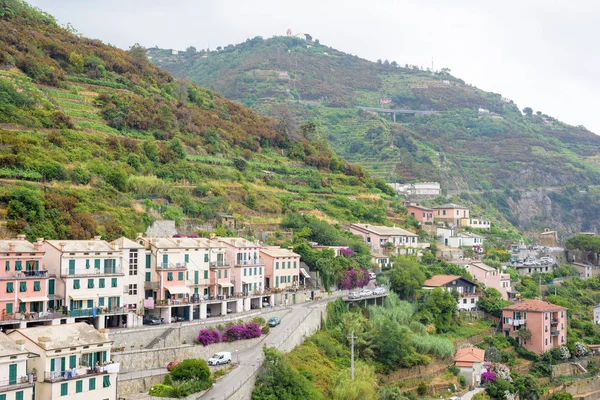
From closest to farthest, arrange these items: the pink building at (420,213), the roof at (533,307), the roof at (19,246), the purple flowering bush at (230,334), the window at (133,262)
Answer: the roof at (19,246) → the purple flowering bush at (230,334) → the window at (133,262) → the roof at (533,307) → the pink building at (420,213)

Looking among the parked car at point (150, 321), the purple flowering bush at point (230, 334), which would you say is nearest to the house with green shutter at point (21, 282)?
the parked car at point (150, 321)

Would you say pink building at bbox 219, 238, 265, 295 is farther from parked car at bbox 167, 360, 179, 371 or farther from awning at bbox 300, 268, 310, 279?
parked car at bbox 167, 360, 179, 371

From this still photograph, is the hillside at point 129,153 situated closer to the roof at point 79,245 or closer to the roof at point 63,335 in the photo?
the roof at point 79,245

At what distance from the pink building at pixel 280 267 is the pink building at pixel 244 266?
864 mm

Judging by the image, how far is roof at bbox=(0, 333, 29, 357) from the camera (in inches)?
1036

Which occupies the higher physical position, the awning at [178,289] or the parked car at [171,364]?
the awning at [178,289]

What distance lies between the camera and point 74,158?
2147 inches

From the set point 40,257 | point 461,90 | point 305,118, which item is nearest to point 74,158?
point 40,257

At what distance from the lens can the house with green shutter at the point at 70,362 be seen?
27719mm

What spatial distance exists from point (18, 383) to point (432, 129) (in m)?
128

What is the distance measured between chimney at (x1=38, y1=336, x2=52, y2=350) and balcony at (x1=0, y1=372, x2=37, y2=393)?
1.10 meters

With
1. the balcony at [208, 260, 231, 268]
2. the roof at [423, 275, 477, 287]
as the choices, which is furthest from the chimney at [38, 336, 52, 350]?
the roof at [423, 275, 477, 287]

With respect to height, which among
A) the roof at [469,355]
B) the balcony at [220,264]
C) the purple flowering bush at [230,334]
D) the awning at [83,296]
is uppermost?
the balcony at [220,264]

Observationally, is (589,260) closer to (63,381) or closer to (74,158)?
(74,158)
